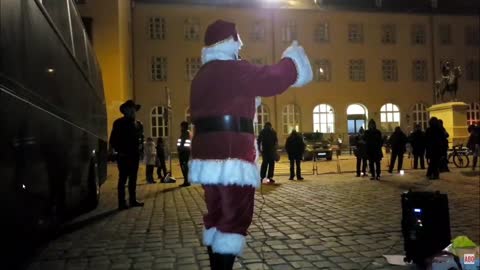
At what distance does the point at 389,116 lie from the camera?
4941 cm

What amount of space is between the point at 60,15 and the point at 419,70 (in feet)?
158

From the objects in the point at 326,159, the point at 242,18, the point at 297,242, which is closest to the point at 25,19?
the point at 297,242

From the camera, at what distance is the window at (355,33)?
49062mm

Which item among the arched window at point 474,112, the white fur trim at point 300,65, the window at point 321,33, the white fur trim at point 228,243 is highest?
the window at point 321,33

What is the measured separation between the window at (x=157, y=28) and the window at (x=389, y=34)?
20925 mm

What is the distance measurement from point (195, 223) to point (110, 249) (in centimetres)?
212

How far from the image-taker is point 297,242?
264 inches

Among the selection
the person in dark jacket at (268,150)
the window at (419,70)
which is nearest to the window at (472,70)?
the window at (419,70)

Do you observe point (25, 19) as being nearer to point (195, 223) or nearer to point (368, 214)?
point (195, 223)

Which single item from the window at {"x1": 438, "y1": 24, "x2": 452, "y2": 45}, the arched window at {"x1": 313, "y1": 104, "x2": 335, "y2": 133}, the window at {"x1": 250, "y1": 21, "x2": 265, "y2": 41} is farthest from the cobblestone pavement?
the window at {"x1": 438, "y1": 24, "x2": 452, "y2": 45}

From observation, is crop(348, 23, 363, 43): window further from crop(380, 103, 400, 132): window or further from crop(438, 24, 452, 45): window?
crop(438, 24, 452, 45): window

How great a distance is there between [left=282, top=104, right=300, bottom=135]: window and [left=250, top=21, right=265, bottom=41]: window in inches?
263

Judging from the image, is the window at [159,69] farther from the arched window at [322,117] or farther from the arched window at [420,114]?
the arched window at [420,114]

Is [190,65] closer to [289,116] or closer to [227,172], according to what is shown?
[289,116]
